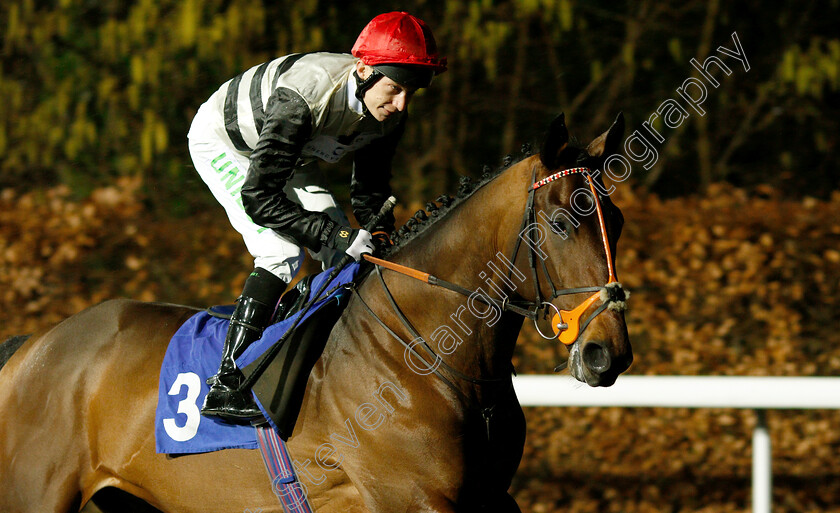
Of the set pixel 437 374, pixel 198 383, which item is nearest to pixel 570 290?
pixel 437 374

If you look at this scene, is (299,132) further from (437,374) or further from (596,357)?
(596,357)

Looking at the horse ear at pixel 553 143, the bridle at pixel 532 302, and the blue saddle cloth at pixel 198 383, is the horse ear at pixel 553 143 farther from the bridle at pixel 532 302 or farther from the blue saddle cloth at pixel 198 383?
the blue saddle cloth at pixel 198 383

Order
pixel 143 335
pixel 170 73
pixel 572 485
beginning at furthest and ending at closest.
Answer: pixel 170 73 < pixel 572 485 < pixel 143 335

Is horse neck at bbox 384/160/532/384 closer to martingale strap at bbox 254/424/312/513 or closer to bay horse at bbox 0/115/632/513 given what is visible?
bay horse at bbox 0/115/632/513

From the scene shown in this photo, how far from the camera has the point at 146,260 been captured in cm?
566

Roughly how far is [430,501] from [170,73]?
485cm

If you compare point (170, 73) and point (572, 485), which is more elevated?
point (170, 73)

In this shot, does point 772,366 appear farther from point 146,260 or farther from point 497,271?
point 146,260

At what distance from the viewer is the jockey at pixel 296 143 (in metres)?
2.82

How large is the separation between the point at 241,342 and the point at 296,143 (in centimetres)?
70

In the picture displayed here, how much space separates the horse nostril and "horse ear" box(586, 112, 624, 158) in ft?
2.00

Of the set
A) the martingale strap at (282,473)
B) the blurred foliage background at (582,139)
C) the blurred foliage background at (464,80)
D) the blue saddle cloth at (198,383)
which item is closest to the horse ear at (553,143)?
the blue saddle cloth at (198,383)

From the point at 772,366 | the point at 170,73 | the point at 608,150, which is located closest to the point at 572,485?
the point at 772,366

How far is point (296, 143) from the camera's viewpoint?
2.84 meters
